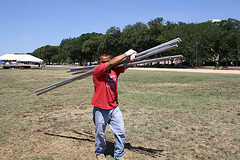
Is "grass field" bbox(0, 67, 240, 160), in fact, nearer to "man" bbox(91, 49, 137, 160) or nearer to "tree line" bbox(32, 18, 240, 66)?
"man" bbox(91, 49, 137, 160)

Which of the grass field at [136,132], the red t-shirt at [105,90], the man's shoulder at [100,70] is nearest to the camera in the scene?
the man's shoulder at [100,70]

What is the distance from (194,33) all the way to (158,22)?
46.6 feet

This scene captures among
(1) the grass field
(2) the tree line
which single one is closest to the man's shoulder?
(1) the grass field

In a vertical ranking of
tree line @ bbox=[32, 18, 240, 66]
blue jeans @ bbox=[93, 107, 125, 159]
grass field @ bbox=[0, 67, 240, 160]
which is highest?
tree line @ bbox=[32, 18, 240, 66]

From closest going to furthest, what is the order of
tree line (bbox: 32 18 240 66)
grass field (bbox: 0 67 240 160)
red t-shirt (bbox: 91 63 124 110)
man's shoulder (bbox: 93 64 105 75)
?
man's shoulder (bbox: 93 64 105 75), red t-shirt (bbox: 91 63 124 110), grass field (bbox: 0 67 240 160), tree line (bbox: 32 18 240 66)

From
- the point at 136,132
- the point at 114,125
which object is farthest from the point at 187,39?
the point at 114,125

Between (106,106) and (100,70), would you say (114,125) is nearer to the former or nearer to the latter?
(106,106)

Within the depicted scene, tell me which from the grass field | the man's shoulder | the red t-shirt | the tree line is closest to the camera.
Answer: the man's shoulder

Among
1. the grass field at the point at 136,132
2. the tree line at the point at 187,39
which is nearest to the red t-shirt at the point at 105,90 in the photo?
the grass field at the point at 136,132

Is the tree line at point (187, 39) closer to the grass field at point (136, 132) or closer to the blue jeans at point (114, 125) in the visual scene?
the grass field at point (136, 132)

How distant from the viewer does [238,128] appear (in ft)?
19.1

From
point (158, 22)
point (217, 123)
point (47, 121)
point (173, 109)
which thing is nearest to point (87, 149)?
point (47, 121)

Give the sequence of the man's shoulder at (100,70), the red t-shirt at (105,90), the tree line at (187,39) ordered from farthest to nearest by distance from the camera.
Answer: the tree line at (187,39) < the red t-shirt at (105,90) < the man's shoulder at (100,70)

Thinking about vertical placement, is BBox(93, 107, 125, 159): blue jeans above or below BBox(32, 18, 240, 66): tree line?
below
